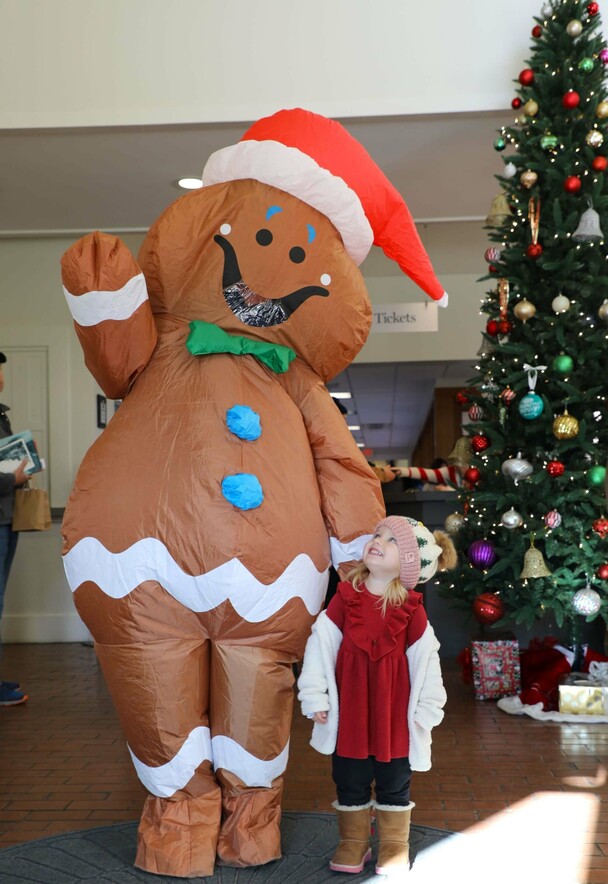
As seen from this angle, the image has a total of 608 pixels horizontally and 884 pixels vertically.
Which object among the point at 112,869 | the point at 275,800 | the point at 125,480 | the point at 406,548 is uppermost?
the point at 125,480

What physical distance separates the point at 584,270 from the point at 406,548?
97.6 inches

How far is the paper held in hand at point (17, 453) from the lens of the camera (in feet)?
14.3

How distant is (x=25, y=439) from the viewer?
436 centimetres

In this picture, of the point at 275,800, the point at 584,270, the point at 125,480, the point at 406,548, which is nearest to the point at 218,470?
the point at 125,480

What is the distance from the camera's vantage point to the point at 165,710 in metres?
2.33

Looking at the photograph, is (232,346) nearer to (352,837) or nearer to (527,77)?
(352,837)

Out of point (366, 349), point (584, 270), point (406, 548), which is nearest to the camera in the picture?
point (406, 548)

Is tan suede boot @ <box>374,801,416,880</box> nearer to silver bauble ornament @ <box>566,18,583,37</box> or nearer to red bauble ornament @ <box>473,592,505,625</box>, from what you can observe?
red bauble ornament @ <box>473,592,505,625</box>

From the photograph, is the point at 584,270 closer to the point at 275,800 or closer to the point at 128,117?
the point at 128,117

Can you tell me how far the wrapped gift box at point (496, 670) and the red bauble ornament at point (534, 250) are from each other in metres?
1.89

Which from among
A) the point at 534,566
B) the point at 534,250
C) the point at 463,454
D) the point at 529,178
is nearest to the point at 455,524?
the point at 463,454

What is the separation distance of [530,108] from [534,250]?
0.68m

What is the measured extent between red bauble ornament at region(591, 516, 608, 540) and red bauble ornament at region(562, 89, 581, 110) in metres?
1.93

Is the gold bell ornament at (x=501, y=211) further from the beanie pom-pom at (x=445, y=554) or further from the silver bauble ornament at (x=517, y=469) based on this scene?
the beanie pom-pom at (x=445, y=554)
